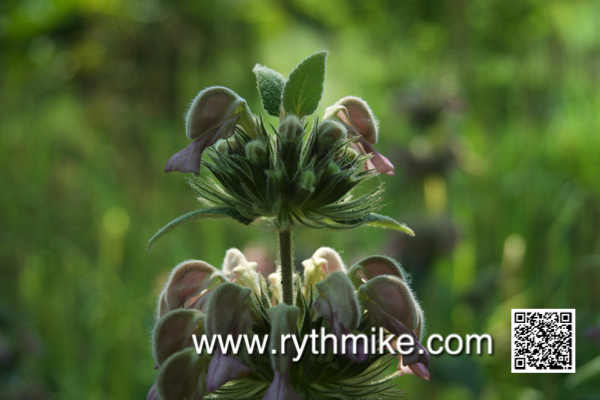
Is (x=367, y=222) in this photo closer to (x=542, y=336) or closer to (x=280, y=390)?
(x=280, y=390)

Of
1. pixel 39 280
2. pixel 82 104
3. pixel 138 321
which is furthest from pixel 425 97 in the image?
pixel 82 104

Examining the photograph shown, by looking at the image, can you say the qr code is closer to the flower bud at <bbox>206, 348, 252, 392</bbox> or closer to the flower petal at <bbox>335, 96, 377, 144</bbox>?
the flower petal at <bbox>335, 96, 377, 144</bbox>

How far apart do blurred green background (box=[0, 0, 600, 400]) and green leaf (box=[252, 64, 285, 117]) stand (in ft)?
3.58

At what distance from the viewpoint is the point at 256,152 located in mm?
745

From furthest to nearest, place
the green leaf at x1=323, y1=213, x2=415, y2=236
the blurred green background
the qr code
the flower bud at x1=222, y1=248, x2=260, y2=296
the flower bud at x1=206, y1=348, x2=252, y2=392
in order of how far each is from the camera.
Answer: the blurred green background, the qr code, the flower bud at x1=222, y1=248, x2=260, y2=296, the green leaf at x1=323, y1=213, x2=415, y2=236, the flower bud at x1=206, y1=348, x2=252, y2=392

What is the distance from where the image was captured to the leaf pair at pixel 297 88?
72 centimetres

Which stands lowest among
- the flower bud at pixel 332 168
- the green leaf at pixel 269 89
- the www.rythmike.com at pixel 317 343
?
the www.rythmike.com at pixel 317 343

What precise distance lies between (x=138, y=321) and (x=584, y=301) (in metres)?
2.24

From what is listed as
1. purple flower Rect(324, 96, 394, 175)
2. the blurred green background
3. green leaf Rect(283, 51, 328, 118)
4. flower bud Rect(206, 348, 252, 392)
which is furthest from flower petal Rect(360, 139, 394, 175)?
the blurred green background

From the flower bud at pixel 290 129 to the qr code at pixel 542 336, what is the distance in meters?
0.70

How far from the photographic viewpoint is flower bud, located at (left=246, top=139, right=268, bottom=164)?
738 millimetres

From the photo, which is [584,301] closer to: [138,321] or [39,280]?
[138,321]

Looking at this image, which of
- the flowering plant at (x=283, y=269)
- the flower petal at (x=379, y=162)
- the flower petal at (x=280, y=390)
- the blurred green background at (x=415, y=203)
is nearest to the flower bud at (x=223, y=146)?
the flowering plant at (x=283, y=269)

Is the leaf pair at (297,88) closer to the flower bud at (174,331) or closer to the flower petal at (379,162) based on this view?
the flower petal at (379,162)
